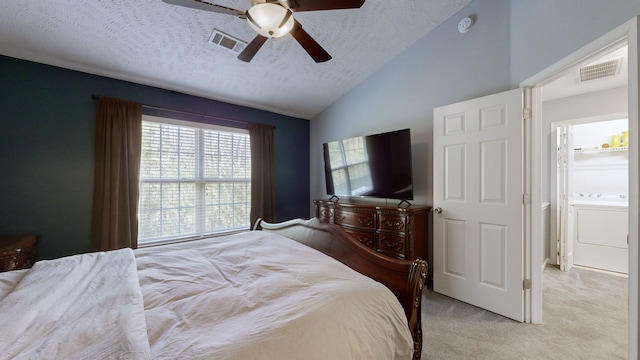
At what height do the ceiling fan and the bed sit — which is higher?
the ceiling fan

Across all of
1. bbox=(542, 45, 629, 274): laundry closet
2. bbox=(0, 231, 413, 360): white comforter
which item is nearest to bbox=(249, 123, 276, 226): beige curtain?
bbox=(0, 231, 413, 360): white comforter

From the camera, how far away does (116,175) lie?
102 inches

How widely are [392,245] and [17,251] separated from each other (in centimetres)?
332

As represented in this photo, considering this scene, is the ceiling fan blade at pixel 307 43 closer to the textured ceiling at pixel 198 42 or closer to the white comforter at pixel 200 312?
the textured ceiling at pixel 198 42

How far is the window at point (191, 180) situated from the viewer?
2912mm

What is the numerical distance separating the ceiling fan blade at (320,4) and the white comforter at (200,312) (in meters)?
1.54

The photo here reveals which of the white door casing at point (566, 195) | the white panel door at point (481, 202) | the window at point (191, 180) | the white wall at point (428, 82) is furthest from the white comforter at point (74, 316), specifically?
the white door casing at point (566, 195)

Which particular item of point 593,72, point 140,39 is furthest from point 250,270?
point 593,72

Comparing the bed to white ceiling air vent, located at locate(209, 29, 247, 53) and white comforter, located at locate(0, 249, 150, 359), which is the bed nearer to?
white comforter, located at locate(0, 249, 150, 359)

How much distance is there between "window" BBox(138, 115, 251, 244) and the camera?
291 centimetres

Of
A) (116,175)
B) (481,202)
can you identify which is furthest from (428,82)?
(116,175)

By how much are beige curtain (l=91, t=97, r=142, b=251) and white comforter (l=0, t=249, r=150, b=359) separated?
1.32 meters

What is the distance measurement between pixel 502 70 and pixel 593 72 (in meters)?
1.37

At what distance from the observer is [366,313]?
1038 millimetres
